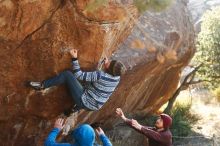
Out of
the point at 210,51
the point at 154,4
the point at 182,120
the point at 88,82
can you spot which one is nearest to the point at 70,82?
the point at 88,82

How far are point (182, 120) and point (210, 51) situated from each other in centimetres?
365

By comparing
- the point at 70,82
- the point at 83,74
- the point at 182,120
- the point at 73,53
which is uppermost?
the point at 73,53

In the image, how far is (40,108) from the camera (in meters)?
8.62

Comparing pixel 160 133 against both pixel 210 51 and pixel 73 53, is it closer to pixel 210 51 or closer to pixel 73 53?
pixel 73 53

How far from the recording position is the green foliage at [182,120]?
53.4 feet

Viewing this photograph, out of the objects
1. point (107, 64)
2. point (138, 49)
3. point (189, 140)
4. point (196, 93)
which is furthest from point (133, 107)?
point (196, 93)

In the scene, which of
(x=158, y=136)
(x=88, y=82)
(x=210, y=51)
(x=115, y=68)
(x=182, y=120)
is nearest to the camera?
(x=158, y=136)

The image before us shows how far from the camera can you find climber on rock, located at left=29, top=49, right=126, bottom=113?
25.4ft

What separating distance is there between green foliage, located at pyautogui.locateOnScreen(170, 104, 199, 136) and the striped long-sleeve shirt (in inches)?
336

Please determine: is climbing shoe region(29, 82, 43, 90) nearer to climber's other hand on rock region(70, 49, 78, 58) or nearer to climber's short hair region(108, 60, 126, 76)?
climber's other hand on rock region(70, 49, 78, 58)

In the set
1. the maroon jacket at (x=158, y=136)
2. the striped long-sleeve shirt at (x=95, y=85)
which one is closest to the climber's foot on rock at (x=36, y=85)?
the striped long-sleeve shirt at (x=95, y=85)

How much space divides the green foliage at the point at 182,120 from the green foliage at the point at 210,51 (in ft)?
5.11

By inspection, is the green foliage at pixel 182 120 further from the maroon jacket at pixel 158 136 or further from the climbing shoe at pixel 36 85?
the climbing shoe at pixel 36 85

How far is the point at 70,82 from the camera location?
7758 mm
